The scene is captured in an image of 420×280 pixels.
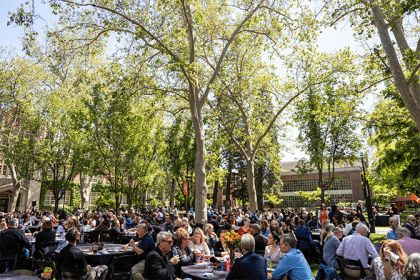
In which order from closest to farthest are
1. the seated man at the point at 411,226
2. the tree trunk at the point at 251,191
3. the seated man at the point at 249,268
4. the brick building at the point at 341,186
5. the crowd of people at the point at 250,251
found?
the seated man at the point at 249,268
the crowd of people at the point at 250,251
the seated man at the point at 411,226
the tree trunk at the point at 251,191
the brick building at the point at 341,186

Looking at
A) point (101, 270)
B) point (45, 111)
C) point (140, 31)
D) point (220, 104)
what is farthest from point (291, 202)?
point (101, 270)

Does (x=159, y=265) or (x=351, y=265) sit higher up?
(x=159, y=265)

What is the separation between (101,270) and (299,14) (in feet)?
46.8

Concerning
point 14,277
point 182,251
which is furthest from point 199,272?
point 14,277

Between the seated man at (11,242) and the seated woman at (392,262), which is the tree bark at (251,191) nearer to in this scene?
the seated man at (11,242)

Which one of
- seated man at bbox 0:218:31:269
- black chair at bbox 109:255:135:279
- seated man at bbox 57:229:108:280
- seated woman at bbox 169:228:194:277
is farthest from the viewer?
seated man at bbox 0:218:31:269

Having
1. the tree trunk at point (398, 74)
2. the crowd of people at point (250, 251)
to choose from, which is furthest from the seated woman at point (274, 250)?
the tree trunk at point (398, 74)

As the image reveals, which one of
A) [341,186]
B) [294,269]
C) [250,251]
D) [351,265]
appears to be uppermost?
[341,186]

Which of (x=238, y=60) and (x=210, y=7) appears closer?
(x=210, y=7)

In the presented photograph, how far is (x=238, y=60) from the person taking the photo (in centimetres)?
1981

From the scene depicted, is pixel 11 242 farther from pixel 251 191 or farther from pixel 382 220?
pixel 382 220

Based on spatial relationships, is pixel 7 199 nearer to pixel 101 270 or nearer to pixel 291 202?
pixel 101 270

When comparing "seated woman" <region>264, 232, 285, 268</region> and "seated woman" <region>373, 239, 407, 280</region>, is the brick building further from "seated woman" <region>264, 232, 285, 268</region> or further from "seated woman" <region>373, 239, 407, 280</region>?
"seated woman" <region>373, 239, 407, 280</region>

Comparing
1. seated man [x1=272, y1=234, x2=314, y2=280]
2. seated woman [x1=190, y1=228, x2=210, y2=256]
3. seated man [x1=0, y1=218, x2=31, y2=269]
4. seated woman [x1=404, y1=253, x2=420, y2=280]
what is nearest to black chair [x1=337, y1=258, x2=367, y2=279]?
seated man [x1=272, y1=234, x2=314, y2=280]
